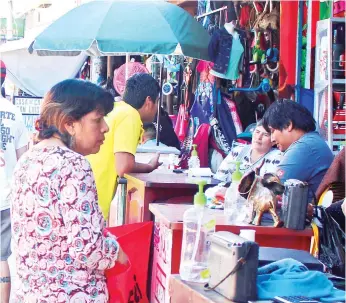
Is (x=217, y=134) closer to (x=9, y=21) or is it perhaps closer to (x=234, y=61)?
(x=234, y=61)

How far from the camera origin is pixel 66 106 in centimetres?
331

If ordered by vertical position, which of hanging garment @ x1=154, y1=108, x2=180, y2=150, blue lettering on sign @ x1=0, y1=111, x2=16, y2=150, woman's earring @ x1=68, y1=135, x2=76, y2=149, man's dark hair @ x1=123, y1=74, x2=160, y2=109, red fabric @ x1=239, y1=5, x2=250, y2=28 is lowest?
hanging garment @ x1=154, y1=108, x2=180, y2=150

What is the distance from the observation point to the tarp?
13.6m

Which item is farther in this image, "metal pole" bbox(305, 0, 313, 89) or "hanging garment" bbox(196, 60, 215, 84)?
"hanging garment" bbox(196, 60, 215, 84)

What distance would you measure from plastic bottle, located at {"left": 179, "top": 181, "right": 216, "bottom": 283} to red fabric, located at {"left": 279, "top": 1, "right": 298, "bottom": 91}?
3.93 metres

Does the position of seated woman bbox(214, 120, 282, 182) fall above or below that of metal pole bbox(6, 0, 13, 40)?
below

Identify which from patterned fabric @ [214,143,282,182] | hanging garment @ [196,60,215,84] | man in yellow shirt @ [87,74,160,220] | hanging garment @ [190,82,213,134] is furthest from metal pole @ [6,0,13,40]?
man in yellow shirt @ [87,74,160,220]

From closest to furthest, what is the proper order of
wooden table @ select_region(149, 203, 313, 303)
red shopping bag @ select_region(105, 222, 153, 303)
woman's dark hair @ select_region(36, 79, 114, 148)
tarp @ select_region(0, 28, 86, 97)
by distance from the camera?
woman's dark hair @ select_region(36, 79, 114, 148) < red shopping bag @ select_region(105, 222, 153, 303) < wooden table @ select_region(149, 203, 313, 303) < tarp @ select_region(0, 28, 86, 97)

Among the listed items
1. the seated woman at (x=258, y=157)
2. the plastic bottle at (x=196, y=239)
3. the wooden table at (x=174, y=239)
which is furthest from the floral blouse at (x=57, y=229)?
the seated woman at (x=258, y=157)

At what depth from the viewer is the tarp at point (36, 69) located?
13.6 m

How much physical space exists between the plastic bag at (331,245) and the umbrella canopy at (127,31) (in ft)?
14.3

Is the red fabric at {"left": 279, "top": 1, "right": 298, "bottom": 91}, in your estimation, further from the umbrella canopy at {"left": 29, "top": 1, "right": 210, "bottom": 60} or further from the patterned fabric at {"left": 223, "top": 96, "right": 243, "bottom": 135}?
the patterned fabric at {"left": 223, "top": 96, "right": 243, "bottom": 135}

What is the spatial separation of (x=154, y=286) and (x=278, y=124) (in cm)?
150

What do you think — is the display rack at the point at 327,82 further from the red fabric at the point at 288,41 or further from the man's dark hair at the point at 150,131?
the man's dark hair at the point at 150,131
